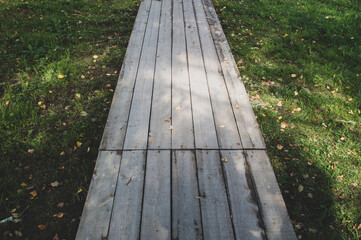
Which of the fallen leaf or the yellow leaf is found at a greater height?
the fallen leaf

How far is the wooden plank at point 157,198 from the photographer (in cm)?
147

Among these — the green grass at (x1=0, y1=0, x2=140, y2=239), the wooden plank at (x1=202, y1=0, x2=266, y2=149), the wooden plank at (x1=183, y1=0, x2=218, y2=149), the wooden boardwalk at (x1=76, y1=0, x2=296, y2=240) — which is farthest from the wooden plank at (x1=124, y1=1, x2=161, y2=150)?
the wooden plank at (x1=202, y1=0, x2=266, y2=149)

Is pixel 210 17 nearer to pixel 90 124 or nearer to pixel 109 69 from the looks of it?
pixel 109 69

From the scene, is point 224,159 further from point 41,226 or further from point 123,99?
point 41,226

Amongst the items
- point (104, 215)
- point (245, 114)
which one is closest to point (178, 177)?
point (104, 215)

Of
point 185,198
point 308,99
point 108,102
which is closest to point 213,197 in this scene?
point 185,198

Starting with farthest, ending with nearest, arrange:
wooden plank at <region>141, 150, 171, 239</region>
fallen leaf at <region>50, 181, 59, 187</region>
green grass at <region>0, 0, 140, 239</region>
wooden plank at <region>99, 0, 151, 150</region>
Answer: wooden plank at <region>99, 0, 151, 150</region>, fallen leaf at <region>50, 181, 59, 187</region>, green grass at <region>0, 0, 140, 239</region>, wooden plank at <region>141, 150, 171, 239</region>

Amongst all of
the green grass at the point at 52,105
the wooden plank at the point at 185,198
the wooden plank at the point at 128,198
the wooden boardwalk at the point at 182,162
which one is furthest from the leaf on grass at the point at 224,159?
the green grass at the point at 52,105

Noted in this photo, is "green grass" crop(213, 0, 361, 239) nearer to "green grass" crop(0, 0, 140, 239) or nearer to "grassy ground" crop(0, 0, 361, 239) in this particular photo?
"grassy ground" crop(0, 0, 361, 239)

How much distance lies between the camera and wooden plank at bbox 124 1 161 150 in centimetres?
204

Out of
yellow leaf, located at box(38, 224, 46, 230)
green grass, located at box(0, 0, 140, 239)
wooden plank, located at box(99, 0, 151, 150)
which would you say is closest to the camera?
yellow leaf, located at box(38, 224, 46, 230)

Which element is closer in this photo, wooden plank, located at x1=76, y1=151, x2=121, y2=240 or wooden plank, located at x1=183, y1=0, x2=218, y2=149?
wooden plank, located at x1=76, y1=151, x2=121, y2=240

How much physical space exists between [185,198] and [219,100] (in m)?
1.22

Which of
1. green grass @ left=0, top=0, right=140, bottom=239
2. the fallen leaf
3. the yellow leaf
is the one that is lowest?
the yellow leaf
